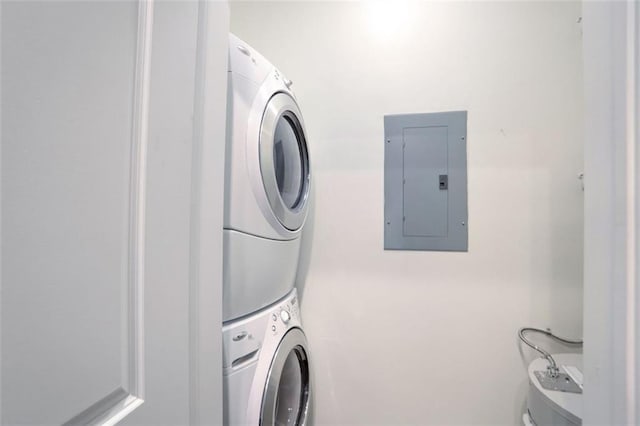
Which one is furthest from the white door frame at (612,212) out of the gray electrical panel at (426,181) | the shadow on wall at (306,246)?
the shadow on wall at (306,246)

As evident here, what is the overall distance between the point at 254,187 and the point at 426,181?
848 mm

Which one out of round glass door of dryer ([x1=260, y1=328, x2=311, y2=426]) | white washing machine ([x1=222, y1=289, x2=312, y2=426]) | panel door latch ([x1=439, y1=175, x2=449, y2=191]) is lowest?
round glass door of dryer ([x1=260, y1=328, x2=311, y2=426])

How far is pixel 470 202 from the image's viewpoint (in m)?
1.23

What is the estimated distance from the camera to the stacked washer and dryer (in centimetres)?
74

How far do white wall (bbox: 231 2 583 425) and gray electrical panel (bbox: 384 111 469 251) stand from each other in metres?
0.05

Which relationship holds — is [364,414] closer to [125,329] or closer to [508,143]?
[125,329]

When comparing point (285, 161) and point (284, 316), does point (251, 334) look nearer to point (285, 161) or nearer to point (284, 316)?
point (284, 316)

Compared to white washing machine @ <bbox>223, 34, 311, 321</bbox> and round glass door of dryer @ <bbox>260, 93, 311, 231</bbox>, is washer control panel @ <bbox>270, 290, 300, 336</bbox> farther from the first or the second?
round glass door of dryer @ <bbox>260, 93, 311, 231</bbox>

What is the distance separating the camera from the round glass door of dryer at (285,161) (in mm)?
827

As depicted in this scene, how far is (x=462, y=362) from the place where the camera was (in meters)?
1.23

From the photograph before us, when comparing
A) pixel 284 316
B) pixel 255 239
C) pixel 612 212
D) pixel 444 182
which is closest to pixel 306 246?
pixel 284 316

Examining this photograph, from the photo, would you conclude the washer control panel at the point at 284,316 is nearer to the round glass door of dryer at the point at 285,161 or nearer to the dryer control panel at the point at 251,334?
the dryer control panel at the point at 251,334

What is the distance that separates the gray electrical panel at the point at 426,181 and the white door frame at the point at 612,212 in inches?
28.4

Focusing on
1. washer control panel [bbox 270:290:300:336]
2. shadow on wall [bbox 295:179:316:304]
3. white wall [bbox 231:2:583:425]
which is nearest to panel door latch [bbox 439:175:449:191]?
white wall [bbox 231:2:583:425]
